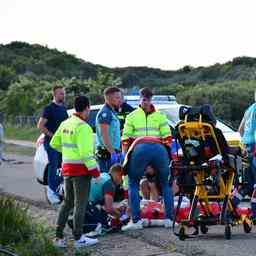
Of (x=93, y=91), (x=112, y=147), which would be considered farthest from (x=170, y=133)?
(x=93, y=91)

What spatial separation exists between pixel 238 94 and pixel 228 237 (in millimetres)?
20230

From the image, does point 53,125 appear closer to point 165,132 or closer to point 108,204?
point 165,132

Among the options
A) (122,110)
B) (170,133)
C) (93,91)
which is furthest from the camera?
(93,91)

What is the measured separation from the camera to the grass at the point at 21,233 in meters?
8.16

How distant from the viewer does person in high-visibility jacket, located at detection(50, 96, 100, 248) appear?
8469mm

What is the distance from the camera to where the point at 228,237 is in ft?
28.6

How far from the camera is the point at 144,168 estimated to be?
959cm

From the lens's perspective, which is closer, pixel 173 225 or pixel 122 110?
pixel 173 225

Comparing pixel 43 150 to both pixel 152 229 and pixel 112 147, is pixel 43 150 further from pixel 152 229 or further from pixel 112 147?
pixel 152 229

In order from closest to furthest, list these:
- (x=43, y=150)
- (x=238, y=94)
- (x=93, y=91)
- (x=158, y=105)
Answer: (x=43, y=150), (x=158, y=105), (x=238, y=94), (x=93, y=91)

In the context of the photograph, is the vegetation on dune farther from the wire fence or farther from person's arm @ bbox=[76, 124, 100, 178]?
person's arm @ bbox=[76, 124, 100, 178]

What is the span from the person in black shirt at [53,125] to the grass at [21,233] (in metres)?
2.74

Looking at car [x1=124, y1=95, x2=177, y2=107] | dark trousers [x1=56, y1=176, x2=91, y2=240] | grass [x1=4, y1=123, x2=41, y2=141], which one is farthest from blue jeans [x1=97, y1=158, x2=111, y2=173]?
grass [x1=4, y1=123, x2=41, y2=141]

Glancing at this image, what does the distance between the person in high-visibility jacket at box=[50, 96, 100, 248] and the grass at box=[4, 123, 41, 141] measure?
2681 centimetres
